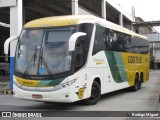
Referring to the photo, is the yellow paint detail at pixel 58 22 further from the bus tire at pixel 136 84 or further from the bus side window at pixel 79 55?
the bus tire at pixel 136 84

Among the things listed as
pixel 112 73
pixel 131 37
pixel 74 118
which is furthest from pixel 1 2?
pixel 74 118

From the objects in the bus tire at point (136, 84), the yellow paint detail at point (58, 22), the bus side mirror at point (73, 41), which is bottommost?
the bus tire at point (136, 84)

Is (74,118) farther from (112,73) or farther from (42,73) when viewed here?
(112,73)

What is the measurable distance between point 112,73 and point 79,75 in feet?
12.1

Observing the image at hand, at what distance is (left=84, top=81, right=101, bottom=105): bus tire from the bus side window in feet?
4.64

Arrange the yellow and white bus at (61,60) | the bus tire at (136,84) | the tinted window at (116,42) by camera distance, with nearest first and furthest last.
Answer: the yellow and white bus at (61,60)
the tinted window at (116,42)
the bus tire at (136,84)

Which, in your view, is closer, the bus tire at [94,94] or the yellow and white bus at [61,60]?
the yellow and white bus at [61,60]

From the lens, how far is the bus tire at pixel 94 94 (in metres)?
13.1

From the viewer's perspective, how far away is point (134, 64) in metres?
19.0

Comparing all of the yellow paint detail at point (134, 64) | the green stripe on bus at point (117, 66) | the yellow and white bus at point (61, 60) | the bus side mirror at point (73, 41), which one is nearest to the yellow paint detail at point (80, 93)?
the yellow and white bus at point (61, 60)

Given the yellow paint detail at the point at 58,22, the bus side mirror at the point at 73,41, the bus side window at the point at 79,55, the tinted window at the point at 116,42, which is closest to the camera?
the bus side mirror at the point at 73,41

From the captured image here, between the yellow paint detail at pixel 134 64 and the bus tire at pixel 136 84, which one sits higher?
the yellow paint detail at pixel 134 64

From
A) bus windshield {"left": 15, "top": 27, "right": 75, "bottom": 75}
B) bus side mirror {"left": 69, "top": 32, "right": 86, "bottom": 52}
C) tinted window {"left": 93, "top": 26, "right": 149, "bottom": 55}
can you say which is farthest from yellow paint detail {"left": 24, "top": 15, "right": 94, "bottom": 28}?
tinted window {"left": 93, "top": 26, "right": 149, "bottom": 55}

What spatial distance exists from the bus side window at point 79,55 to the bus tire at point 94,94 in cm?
141
